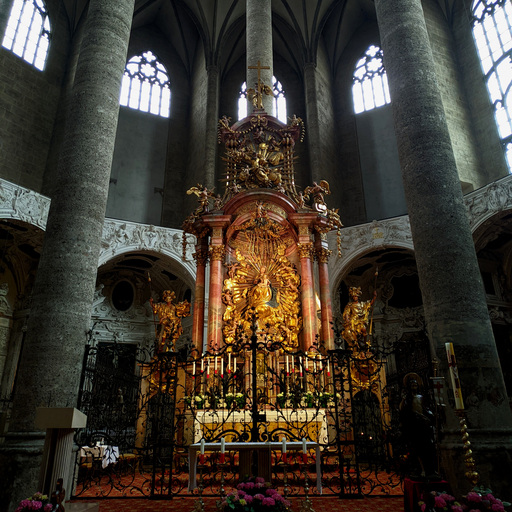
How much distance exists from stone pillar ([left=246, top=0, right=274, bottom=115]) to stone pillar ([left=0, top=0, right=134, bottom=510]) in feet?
17.6

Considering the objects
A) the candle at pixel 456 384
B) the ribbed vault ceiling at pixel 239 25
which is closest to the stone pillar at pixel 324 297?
the candle at pixel 456 384

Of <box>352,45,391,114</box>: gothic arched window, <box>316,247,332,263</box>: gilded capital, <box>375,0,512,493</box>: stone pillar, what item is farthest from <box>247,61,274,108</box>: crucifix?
<box>352,45,391,114</box>: gothic arched window

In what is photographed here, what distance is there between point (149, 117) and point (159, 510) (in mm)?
18707

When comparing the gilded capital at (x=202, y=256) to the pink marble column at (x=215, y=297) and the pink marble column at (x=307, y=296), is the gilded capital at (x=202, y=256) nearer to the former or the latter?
the pink marble column at (x=215, y=297)

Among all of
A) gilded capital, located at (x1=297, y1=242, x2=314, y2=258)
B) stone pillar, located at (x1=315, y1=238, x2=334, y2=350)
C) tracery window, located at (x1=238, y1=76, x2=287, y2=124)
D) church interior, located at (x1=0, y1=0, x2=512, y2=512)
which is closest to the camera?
church interior, located at (x1=0, y1=0, x2=512, y2=512)

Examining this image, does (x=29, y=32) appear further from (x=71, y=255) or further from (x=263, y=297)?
(x=71, y=255)

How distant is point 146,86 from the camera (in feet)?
71.3

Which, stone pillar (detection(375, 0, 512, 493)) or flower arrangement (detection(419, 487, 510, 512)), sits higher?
stone pillar (detection(375, 0, 512, 493))

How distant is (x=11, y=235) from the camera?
566 inches

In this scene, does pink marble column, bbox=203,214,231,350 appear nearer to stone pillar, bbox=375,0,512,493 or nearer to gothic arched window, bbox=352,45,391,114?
stone pillar, bbox=375,0,512,493

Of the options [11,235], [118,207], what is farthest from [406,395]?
[118,207]

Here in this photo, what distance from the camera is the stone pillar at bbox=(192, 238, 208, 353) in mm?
9867

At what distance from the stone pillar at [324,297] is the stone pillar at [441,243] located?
3616mm

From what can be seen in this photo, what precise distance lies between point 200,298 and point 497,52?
49.9ft
